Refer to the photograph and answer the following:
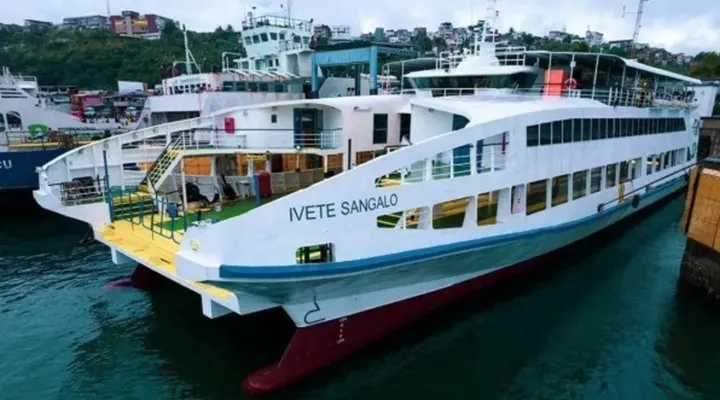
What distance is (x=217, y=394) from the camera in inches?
350

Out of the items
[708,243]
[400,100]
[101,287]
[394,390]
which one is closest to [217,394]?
[394,390]

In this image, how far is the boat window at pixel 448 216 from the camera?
36.0 ft

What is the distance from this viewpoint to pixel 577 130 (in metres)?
13.1

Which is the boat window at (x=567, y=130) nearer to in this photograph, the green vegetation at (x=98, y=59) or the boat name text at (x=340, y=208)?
the boat name text at (x=340, y=208)

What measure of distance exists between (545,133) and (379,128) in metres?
4.87

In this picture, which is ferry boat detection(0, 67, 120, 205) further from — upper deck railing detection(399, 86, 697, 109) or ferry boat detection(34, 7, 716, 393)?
upper deck railing detection(399, 86, 697, 109)

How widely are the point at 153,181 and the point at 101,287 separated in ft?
11.2

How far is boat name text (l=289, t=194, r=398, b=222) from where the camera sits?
25.5 feet

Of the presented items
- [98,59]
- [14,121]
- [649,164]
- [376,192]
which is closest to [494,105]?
[376,192]

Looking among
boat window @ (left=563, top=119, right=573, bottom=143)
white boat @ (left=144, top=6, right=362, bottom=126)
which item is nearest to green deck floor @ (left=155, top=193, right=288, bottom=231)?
boat window @ (left=563, top=119, right=573, bottom=143)

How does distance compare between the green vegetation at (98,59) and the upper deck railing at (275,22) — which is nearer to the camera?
the upper deck railing at (275,22)

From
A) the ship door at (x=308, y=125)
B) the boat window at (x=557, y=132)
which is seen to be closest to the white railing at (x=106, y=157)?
the ship door at (x=308, y=125)

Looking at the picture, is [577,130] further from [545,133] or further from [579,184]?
[545,133]

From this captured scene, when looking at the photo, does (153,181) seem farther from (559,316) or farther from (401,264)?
(559,316)
